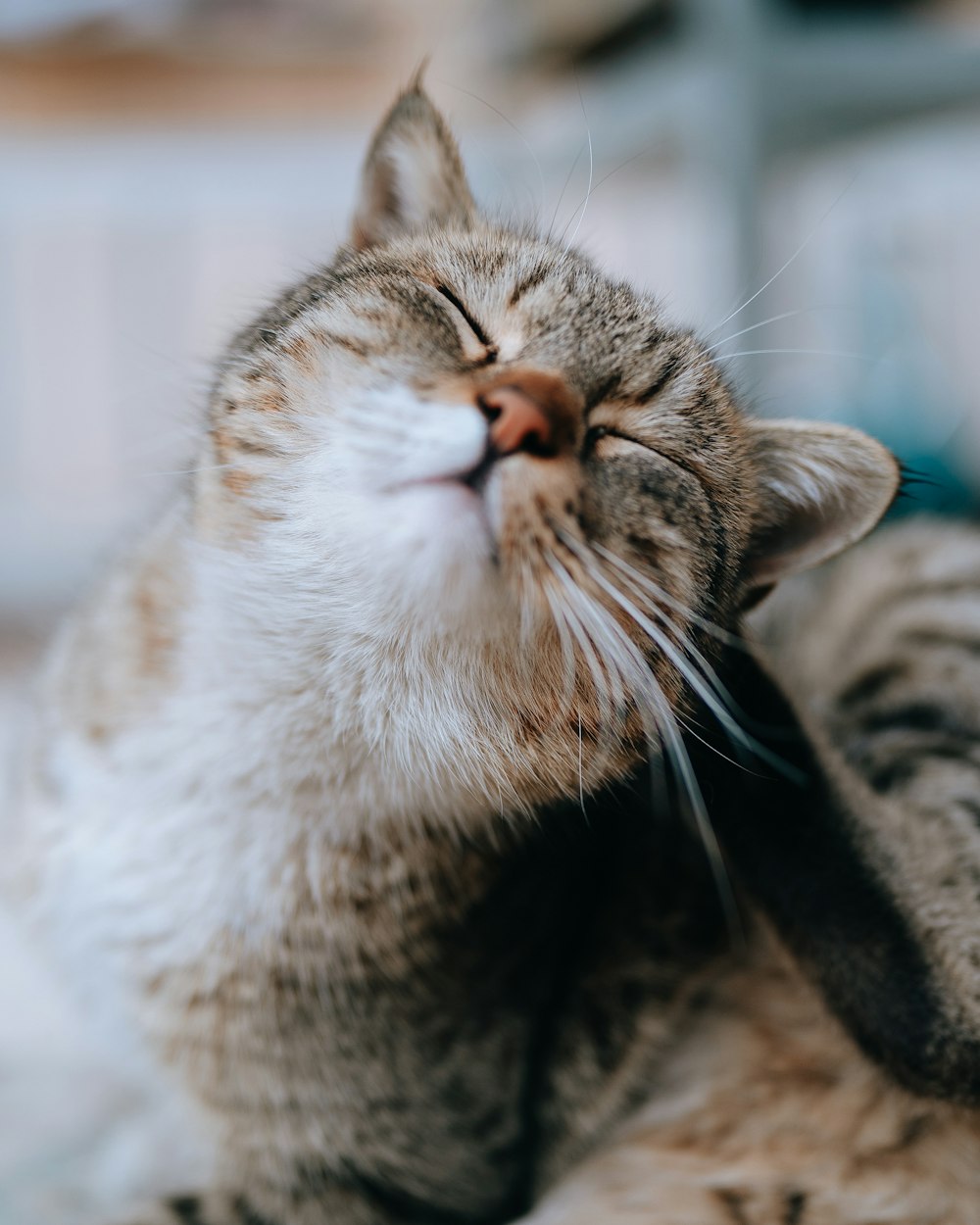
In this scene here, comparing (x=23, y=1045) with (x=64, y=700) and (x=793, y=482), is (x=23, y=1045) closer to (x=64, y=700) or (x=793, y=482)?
(x=64, y=700)

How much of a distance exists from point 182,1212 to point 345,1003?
0.84 feet

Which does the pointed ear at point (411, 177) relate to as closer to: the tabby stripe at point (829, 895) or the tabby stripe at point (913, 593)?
the tabby stripe at point (829, 895)

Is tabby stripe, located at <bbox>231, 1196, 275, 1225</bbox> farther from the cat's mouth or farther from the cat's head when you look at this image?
the cat's mouth

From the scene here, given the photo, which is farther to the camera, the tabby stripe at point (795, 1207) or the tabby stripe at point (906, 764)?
the tabby stripe at point (906, 764)

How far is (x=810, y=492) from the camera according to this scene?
1.06 meters

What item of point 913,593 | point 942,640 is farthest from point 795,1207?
point 913,593

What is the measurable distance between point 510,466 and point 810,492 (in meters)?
0.38

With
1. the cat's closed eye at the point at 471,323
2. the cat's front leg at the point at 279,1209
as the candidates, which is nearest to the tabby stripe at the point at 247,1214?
the cat's front leg at the point at 279,1209

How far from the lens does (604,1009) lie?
4.02ft

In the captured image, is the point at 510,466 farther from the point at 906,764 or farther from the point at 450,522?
the point at 906,764

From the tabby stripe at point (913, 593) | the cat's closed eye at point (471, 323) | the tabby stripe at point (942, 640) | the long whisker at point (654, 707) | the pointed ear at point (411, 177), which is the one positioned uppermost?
the pointed ear at point (411, 177)

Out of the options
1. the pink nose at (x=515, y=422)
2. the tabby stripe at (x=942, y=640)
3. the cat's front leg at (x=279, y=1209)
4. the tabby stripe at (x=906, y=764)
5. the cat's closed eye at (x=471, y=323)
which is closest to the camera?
the pink nose at (x=515, y=422)

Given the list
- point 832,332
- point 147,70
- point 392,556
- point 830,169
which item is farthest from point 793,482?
point 147,70

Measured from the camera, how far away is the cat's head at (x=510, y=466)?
2.68 ft
